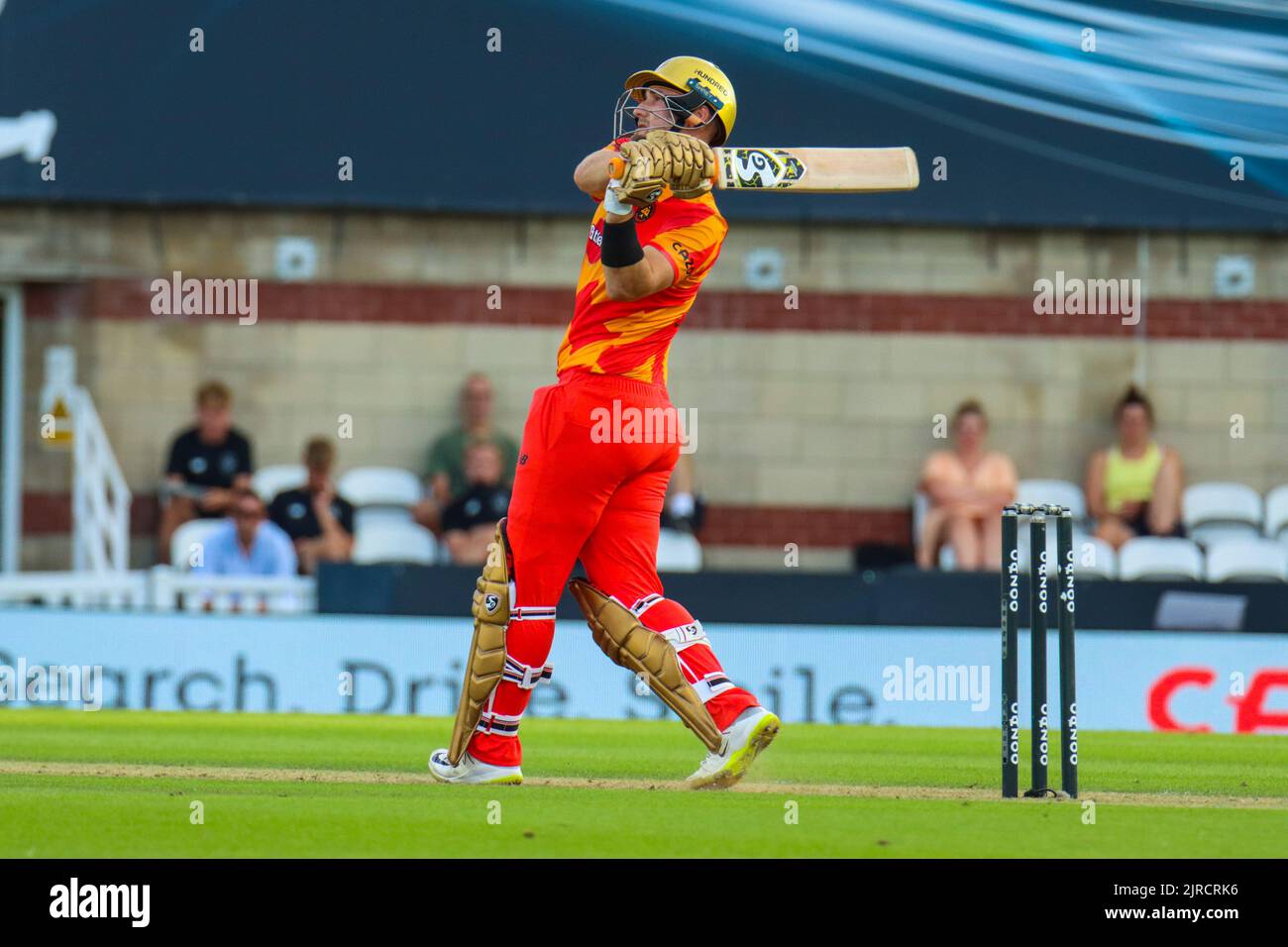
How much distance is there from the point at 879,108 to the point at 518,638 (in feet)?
31.7

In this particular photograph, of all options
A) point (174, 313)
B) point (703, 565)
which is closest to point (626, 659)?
point (703, 565)

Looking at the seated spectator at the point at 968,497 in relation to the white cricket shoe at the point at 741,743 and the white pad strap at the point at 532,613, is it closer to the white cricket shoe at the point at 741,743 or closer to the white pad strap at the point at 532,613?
the white cricket shoe at the point at 741,743

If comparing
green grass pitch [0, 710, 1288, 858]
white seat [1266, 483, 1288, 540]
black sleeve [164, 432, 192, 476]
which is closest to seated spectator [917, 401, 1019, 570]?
white seat [1266, 483, 1288, 540]

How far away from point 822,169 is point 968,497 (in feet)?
26.7

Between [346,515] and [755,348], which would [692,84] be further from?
[755,348]

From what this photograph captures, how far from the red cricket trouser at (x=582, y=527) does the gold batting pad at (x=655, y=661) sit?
3 cm

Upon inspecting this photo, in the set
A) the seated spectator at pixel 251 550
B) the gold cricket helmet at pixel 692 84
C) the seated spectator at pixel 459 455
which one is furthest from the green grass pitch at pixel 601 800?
the seated spectator at pixel 459 455

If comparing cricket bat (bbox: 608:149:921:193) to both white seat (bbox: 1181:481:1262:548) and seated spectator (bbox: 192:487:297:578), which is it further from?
white seat (bbox: 1181:481:1262:548)

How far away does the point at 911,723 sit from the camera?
1093 centimetres

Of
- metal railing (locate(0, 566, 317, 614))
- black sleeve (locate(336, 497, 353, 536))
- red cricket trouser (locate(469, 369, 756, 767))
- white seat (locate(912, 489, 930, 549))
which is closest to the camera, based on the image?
red cricket trouser (locate(469, 369, 756, 767))

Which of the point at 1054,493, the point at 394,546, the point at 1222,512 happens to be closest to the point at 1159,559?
the point at 1054,493

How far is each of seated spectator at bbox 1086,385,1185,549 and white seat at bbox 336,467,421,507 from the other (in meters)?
5.08

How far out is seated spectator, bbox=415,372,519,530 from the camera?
14719mm

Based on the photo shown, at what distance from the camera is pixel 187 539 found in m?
14.2
